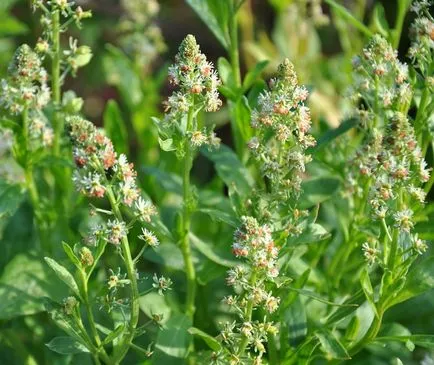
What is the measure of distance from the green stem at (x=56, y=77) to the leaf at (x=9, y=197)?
0.17m

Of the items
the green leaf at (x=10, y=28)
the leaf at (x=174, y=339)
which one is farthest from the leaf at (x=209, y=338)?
the green leaf at (x=10, y=28)

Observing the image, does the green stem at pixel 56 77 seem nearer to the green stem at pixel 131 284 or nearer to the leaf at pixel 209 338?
the green stem at pixel 131 284

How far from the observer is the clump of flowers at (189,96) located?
1762 mm

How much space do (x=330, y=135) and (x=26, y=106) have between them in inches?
32.0

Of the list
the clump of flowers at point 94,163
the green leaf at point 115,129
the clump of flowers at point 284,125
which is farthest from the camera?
the green leaf at point 115,129

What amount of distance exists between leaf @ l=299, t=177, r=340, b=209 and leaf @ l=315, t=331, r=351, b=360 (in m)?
0.47

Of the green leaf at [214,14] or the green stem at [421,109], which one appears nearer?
the green stem at [421,109]

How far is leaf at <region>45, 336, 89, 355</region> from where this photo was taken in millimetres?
1924

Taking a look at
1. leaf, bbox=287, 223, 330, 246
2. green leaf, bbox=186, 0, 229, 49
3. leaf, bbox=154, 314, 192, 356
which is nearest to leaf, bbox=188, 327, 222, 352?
leaf, bbox=154, 314, 192, 356

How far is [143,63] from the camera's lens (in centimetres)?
314

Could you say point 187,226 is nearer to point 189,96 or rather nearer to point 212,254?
point 212,254

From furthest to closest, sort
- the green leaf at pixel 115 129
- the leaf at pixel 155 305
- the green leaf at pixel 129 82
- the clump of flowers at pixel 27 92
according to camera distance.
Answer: the green leaf at pixel 129 82 → the green leaf at pixel 115 129 → the leaf at pixel 155 305 → the clump of flowers at pixel 27 92

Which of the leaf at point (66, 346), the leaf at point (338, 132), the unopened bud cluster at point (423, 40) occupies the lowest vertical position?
the leaf at point (338, 132)

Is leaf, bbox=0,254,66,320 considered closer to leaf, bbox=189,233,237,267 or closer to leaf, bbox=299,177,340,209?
leaf, bbox=189,233,237,267
